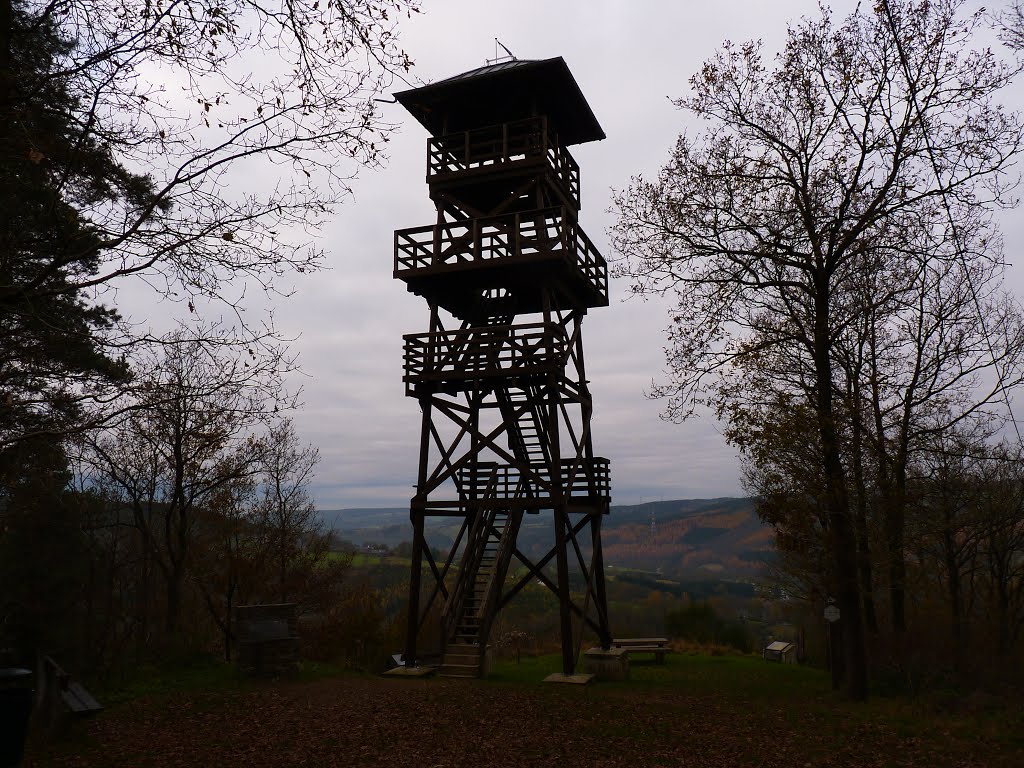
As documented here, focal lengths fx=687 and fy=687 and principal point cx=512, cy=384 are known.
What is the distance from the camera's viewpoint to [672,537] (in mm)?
129875

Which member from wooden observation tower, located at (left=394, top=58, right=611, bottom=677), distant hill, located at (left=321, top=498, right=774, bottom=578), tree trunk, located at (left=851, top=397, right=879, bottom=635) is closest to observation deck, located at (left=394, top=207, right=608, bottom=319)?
wooden observation tower, located at (left=394, top=58, right=611, bottom=677)

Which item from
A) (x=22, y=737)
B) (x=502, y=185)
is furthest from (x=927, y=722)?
(x=502, y=185)

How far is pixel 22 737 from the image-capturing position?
7910 mm

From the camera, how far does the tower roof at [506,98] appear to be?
18.0m

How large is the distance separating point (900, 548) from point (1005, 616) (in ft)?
37.4

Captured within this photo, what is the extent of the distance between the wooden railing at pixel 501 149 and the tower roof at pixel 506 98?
0.44 metres

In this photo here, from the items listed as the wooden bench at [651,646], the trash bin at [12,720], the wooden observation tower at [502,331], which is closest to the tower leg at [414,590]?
the wooden observation tower at [502,331]

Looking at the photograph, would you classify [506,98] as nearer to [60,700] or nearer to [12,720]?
[60,700]

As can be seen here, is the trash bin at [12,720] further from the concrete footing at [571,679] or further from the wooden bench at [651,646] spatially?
the wooden bench at [651,646]

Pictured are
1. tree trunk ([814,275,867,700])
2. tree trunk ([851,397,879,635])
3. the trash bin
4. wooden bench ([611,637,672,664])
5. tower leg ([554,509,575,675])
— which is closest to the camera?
the trash bin

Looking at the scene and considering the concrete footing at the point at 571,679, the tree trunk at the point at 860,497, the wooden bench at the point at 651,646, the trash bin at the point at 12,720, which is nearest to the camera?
the trash bin at the point at 12,720

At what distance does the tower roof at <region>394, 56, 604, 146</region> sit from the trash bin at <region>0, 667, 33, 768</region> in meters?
14.7

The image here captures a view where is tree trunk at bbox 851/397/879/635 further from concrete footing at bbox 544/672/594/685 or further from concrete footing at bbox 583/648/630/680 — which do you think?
concrete footing at bbox 544/672/594/685

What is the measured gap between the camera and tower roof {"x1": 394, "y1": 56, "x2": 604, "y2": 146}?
18.0 meters
